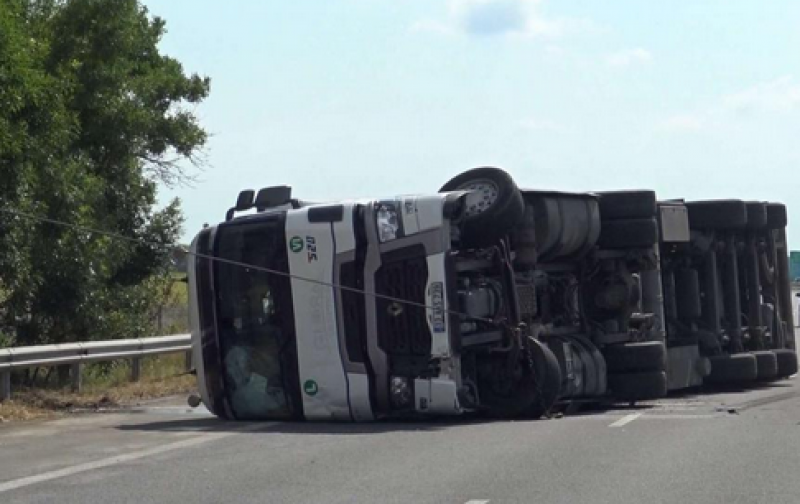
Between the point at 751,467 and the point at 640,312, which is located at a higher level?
the point at 640,312

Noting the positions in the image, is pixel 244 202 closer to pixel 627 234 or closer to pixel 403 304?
pixel 403 304

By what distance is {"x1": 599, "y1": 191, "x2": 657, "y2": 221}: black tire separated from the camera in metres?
14.5

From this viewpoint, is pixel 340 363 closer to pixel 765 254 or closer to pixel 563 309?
pixel 563 309

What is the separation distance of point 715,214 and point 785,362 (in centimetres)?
228

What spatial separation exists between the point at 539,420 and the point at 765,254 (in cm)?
581

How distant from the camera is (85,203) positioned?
1930cm

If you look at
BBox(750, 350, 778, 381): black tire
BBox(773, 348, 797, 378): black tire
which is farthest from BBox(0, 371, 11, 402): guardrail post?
BBox(773, 348, 797, 378): black tire

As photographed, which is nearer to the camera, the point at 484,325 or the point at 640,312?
the point at 484,325

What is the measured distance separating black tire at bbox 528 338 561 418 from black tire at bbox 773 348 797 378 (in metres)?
→ 5.39

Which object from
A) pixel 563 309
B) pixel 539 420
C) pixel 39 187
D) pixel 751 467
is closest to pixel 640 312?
pixel 563 309

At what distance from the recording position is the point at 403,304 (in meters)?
12.2

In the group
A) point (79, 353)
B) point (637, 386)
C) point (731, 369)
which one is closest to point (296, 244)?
point (637, 386)

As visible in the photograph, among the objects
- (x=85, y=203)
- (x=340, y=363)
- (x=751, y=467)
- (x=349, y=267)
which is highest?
(x=85, y=203)

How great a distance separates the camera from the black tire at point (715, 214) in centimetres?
1603
